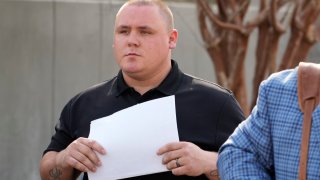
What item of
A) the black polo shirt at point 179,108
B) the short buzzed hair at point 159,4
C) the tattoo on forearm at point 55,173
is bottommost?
the tattoo on forearm at point 55,173

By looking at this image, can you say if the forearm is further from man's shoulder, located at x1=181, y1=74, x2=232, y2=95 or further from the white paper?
man's shoulder, located at x1=181, y1=74, x2=232, y2=95

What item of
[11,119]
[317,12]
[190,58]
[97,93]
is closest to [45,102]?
[11,119]

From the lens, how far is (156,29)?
13.6ft

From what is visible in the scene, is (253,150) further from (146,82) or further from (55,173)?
(55,173)

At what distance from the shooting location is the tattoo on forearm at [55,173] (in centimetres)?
418

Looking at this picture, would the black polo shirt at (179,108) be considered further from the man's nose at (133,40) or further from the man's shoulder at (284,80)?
the man's shoulder at (284,80)

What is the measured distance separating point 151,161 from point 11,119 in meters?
5.00

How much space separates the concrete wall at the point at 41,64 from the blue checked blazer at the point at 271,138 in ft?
18.5

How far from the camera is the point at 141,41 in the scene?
4.07 metres

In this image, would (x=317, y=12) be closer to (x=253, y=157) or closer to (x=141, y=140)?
(x=141, y=140)

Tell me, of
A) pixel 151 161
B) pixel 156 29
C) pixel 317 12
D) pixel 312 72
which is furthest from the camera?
pixel 317 12

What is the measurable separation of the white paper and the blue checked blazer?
71cm

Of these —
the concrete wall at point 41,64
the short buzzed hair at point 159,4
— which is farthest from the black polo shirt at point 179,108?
the concrete wall at point 41,64

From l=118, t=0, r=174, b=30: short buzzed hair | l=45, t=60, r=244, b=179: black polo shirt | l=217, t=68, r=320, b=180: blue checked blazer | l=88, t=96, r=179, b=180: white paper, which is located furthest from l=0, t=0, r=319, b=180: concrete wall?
l=217, t=68, r=320, b=180: blue checked blazer
